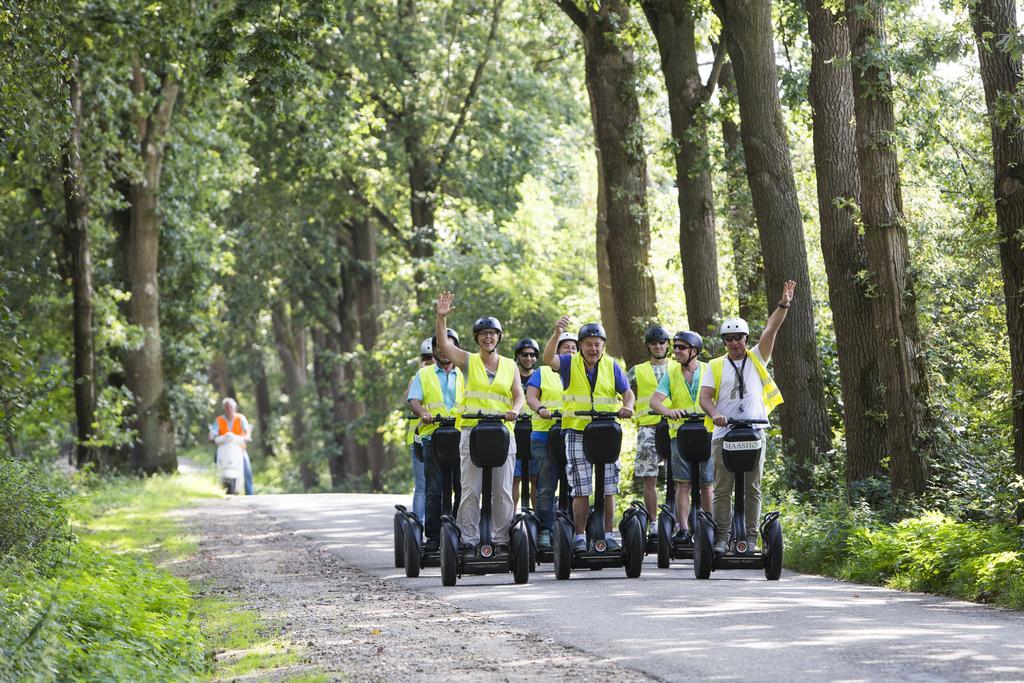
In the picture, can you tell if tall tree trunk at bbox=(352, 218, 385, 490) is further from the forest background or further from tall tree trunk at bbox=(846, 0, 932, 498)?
tall tree trunk at bbox=(846, 0, 932, 498)

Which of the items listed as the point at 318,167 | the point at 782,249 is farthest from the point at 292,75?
the point at 318,167

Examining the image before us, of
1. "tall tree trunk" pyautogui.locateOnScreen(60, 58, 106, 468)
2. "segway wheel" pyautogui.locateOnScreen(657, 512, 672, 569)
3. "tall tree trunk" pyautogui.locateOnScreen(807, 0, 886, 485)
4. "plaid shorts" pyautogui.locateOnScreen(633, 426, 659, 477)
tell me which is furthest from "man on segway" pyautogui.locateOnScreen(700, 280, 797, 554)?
"tall tree trunk" pyautogui.locateOnScreen(60, 58, 106, 468)

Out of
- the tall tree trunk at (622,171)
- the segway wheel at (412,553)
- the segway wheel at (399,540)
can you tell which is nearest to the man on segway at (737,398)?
the segway wheel at (412,553)

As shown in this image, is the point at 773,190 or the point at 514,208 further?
the point at 514,208

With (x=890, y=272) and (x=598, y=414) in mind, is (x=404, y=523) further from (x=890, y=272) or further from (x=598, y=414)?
(x=890, y=272)

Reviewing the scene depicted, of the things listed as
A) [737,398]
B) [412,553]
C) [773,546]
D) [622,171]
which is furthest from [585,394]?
[622,171]

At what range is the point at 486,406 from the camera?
1238cm

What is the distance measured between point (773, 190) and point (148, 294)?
17164mm

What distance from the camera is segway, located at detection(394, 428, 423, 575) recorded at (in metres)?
13.4

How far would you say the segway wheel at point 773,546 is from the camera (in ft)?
40.4

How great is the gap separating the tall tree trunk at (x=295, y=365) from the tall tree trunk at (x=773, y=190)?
34.0 m

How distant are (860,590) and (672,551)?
228cm

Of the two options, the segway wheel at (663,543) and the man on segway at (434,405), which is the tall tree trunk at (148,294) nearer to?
the man on segway at (434,405)

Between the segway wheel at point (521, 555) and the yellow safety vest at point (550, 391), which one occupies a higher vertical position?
the yellow safety vest at point (550, 391)
